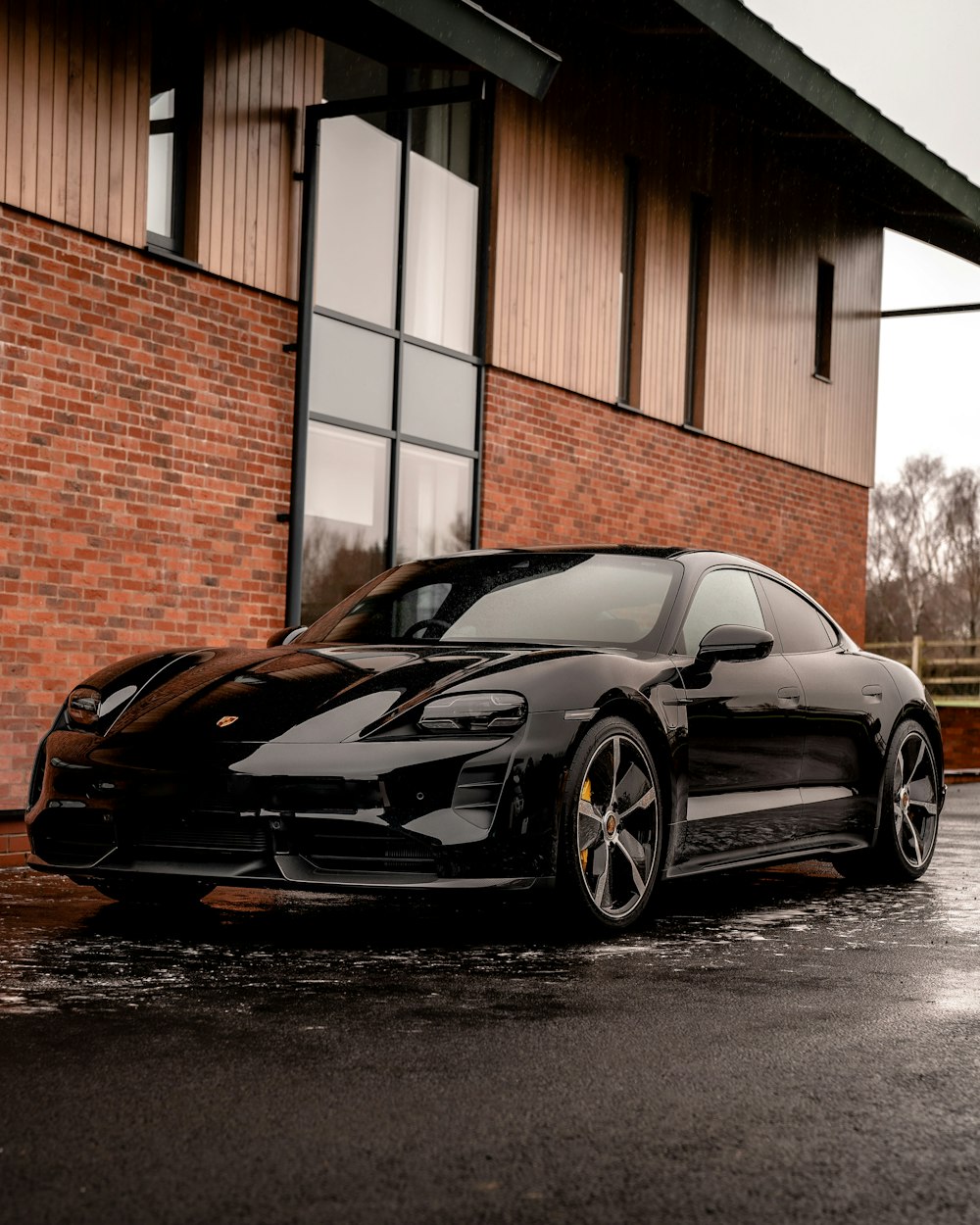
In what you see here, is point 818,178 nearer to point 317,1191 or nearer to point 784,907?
point 784,907

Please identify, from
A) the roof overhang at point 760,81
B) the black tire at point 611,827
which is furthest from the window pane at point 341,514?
the black tire at point 611,827

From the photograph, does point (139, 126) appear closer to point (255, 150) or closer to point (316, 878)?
point (255, 150)

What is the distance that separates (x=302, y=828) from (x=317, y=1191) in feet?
8.52

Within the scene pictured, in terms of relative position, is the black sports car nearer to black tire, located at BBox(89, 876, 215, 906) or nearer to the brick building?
black tire, located at BBox(89, 876, 215, 906)

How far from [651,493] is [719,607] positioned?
949 centimetres

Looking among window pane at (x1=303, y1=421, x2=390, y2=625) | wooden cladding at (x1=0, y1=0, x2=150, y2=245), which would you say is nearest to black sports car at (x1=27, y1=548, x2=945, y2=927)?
wooden cladding at (x1=0, y1=0, x2=150, y2=245)

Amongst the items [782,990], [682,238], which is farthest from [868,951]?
[682,238]

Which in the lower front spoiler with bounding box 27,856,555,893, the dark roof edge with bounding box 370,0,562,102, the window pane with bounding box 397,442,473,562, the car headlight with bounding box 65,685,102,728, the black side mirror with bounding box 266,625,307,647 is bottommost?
the lower front spoiler with bounding box 27,856,555,893

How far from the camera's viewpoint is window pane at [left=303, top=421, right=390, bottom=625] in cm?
1246

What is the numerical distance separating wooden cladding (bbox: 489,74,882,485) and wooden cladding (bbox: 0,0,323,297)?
2.73 metres

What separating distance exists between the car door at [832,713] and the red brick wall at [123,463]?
4.29 meters

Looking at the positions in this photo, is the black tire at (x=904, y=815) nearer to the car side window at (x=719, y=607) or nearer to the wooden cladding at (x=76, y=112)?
the car side window at (x=719, y=607)

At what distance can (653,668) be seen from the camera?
6633 millimetres

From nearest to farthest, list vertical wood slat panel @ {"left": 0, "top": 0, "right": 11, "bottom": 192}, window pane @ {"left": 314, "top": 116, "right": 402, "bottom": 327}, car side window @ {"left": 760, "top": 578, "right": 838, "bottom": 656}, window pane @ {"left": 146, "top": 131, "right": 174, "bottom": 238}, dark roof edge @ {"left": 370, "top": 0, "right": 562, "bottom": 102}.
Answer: car side window @ {"left": 760, "top": 578, "right": 838, "bottom": 656}, vertical wood slat panel @ {"left": 0, "top": 0, "right": 11, "bottom": 192}, dark roof edge @ {"left": 370, "top": 0, "right": 562, "bottom": 102}, window pane @ {"left": 146, "top": 131, "right": 174, "bottom": 238}, window pane @ {"left": 314, "top": 116, "right": 402, "bottom": 327}
